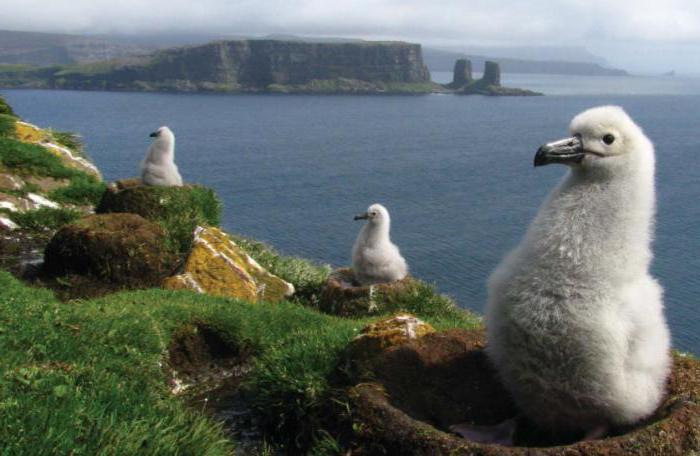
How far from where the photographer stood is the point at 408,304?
11273 millimetres

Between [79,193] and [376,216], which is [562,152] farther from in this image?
[79,193]

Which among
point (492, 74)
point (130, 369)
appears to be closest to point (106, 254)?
point (130, 369)

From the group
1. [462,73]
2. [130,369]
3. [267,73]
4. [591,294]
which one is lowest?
[130,369]

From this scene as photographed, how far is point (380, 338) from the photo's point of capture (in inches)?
232

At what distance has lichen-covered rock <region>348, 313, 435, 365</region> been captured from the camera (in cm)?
581

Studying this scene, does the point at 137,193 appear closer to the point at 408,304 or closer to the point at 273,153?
the point at 408,304

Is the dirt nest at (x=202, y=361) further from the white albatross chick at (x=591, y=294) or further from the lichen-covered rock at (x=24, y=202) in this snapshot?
the lichen-covered rock at (x=24, y=202)

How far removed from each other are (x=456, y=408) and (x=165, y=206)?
9396 mm

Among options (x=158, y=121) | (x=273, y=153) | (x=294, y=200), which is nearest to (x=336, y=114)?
(x=158, y=121)

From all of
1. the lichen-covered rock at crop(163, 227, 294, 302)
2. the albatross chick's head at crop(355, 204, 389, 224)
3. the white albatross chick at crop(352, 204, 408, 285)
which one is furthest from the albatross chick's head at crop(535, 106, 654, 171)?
the albatross chick's head at crop(355, 204, 389, 224)

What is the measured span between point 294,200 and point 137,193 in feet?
116

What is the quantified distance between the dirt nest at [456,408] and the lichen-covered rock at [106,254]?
6297mm

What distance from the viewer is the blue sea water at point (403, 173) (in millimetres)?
36688

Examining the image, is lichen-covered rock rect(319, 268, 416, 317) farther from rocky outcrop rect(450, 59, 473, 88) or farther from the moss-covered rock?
rocky outcrop rect(450, 59, 473, 88)
